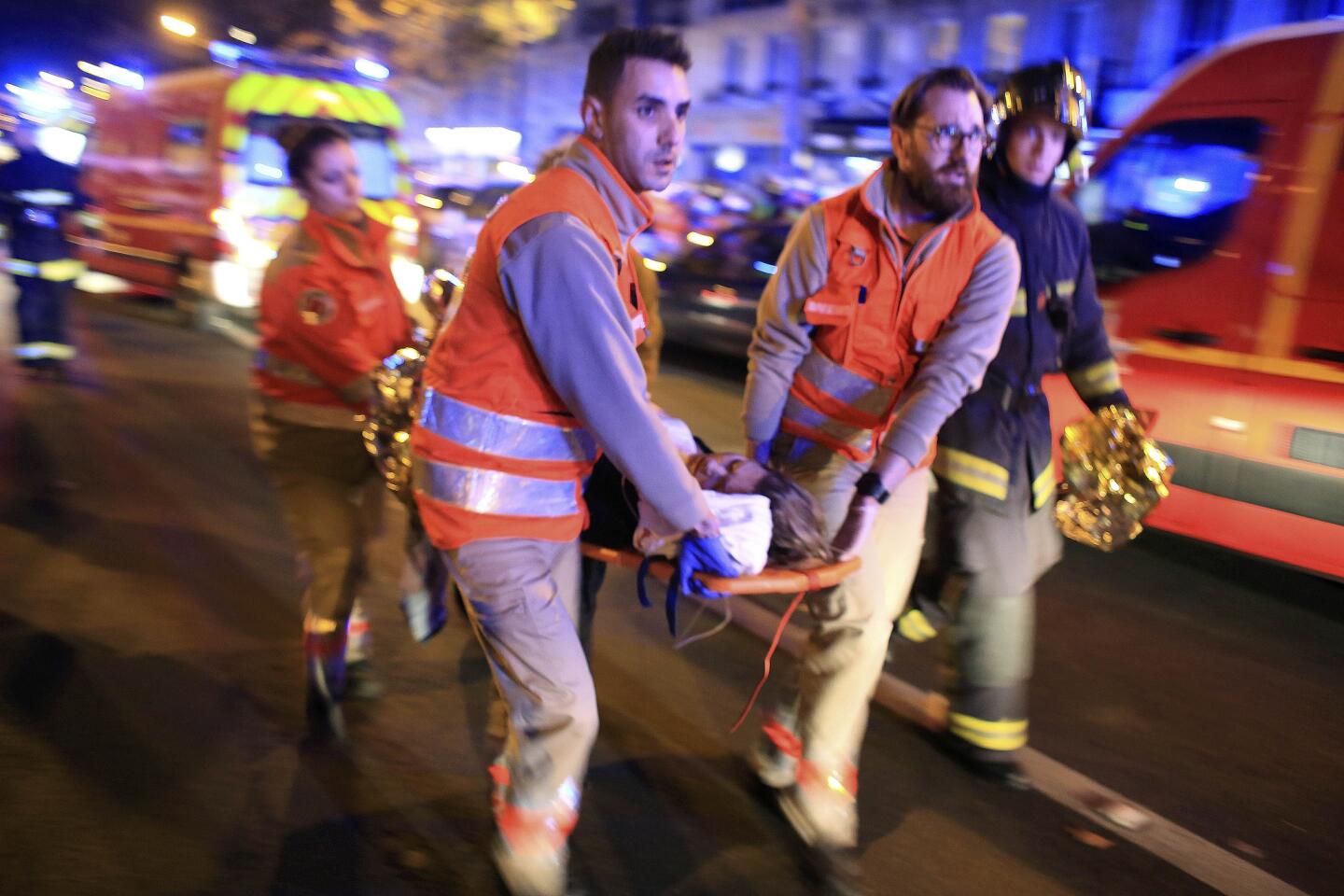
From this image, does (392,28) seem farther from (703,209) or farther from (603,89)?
(603,89)

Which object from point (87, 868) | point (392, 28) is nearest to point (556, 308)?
point (87, 868)

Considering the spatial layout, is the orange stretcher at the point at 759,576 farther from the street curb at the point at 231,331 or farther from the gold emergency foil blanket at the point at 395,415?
the street curb at the point at 231,331

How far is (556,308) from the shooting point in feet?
7.56

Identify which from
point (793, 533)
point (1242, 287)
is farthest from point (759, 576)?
point (1242, 287)

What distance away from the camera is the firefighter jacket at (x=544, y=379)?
2312 millimetres

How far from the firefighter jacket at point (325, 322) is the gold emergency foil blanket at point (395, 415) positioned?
0.20 metres

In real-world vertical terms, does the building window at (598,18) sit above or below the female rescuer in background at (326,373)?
above

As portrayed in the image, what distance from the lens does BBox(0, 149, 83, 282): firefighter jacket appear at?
359 inches

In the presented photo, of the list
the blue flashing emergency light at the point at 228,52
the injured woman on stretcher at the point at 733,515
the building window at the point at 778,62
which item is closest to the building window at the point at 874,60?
the building window at the point at 778,62

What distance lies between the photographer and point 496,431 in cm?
249

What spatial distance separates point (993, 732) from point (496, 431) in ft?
7.16

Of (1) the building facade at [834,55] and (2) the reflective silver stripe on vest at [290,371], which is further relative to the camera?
(1) the building facade at [834,55]

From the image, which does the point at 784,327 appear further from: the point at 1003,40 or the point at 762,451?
the point at 1003,40

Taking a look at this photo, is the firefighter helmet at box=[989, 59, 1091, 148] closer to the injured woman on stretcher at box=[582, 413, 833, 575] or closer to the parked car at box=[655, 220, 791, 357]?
the injured woman on stretcher at box=[582, 413, 833, 575]
